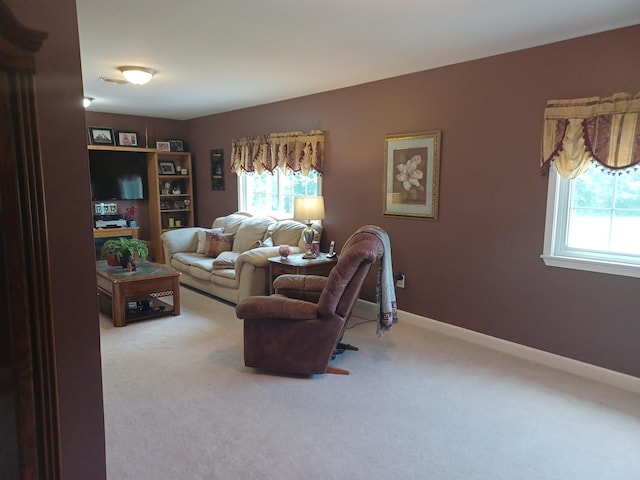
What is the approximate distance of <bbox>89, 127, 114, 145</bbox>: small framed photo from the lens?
6.49 m

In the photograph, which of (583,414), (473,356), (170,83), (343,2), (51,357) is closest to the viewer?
(51,357)

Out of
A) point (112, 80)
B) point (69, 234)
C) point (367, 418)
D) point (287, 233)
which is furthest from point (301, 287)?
point (112, 80)

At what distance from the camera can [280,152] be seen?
211 inches

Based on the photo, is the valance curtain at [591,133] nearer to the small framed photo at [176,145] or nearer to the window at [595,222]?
the window at [595,222]

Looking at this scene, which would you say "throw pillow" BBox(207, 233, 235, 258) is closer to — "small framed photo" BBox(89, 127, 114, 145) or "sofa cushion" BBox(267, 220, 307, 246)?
"sofa cushion" BBox(267, 220, 307, 246)

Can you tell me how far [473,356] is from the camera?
3467 mm

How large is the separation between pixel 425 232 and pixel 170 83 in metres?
3.02

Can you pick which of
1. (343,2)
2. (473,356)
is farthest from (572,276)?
(343,2)

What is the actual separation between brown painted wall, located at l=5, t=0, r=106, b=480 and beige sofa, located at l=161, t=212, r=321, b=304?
9.26ft

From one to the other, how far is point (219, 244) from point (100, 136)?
2743 millimetres

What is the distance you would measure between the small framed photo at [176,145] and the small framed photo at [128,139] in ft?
1.74

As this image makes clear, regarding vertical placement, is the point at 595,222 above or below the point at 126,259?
above

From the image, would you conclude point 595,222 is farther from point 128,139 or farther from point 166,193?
point 128,139

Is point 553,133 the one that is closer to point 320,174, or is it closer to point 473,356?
point 473,356
